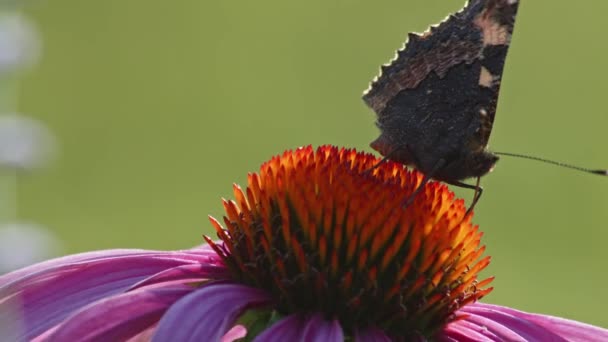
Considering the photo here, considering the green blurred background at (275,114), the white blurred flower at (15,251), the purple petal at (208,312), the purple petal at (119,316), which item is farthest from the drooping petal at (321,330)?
the green blurred background at (275,114)

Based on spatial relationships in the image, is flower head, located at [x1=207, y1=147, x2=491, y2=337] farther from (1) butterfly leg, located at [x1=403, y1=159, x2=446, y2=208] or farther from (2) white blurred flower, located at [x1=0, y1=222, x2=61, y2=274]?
(2) white blurred flower, located at [x1=0, y1=222, x2=61, y2=274]

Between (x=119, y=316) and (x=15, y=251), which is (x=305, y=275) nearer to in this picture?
(x=119, y=316)

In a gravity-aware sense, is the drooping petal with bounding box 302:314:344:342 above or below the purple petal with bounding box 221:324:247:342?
above

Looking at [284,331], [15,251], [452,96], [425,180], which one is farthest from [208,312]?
[15,251]

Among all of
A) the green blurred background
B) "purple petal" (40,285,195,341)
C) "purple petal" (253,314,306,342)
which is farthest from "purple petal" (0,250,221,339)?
the green blurred background

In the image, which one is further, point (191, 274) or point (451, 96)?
point (451, 96)

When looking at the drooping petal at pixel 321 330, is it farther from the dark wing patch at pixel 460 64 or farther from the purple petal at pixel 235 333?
the dark wing patch at pixel 460 64

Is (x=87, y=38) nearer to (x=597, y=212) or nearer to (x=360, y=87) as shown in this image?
(x=360, y=87)
